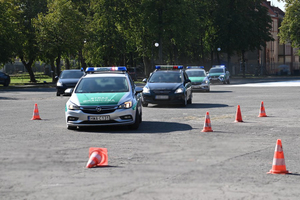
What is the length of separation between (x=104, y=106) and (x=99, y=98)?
1.38 ft

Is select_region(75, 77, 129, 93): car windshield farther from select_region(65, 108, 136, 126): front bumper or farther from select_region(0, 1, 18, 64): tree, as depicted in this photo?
select_region(0, 1, 18, 64): tree

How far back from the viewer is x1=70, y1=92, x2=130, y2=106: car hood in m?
15.2

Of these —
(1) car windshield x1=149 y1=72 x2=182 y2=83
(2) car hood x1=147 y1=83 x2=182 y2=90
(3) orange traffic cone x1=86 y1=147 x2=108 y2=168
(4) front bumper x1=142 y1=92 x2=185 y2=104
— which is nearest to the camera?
(3) orange traffic cone x1=86 y1=147 x2=108 y2=168

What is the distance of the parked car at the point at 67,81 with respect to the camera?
3591 cm

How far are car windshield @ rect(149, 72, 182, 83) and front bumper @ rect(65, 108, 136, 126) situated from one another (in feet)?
35.9

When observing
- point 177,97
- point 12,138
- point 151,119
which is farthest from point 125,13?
point 12,138

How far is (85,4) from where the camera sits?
7288 centimetres

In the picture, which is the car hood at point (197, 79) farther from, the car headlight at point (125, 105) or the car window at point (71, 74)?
the car headlight at point (125, 105)

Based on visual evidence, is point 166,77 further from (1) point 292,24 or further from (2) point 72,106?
(1) point 292,24

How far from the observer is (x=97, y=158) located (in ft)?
30.5

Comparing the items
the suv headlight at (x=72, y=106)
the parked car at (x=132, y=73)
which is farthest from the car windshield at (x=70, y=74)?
the parked car at (x=132, y=73)

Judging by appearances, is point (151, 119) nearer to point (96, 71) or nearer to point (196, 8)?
point (96, 71)

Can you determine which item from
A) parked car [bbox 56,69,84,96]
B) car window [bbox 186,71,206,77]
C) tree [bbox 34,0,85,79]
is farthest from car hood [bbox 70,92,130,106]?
tree [bbox 34,0,85,79]

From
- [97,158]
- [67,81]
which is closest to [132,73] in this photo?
[67,81]
